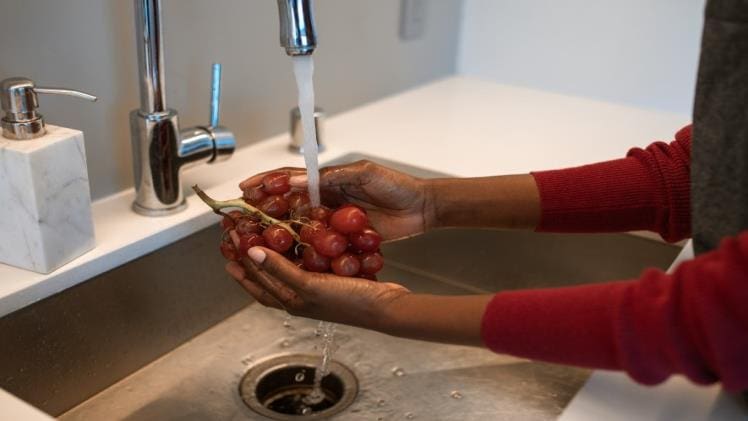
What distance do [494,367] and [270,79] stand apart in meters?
0.55

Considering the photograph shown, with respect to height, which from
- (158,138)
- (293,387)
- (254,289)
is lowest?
(293,387)

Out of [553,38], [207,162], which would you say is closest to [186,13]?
[207,162]

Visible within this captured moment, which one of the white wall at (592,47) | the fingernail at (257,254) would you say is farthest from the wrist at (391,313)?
the white wall at (592,47)

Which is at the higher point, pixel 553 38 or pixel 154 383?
pixel 553 38

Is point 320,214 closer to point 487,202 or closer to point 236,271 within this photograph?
point 236,271

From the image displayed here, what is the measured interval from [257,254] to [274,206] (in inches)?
3.6

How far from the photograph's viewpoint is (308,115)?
0.79 meters

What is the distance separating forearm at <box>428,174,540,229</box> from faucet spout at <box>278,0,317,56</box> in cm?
24

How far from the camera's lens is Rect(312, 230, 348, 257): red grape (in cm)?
71

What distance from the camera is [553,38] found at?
5.16ft

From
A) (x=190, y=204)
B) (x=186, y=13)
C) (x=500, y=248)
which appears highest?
(x=186, y=13)

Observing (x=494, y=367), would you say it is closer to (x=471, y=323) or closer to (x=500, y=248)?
(x=500, y=248)

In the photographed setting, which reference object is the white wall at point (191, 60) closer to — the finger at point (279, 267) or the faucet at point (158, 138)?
the faucet at point (158, 138)

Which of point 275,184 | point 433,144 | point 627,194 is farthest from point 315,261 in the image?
point 433,144
